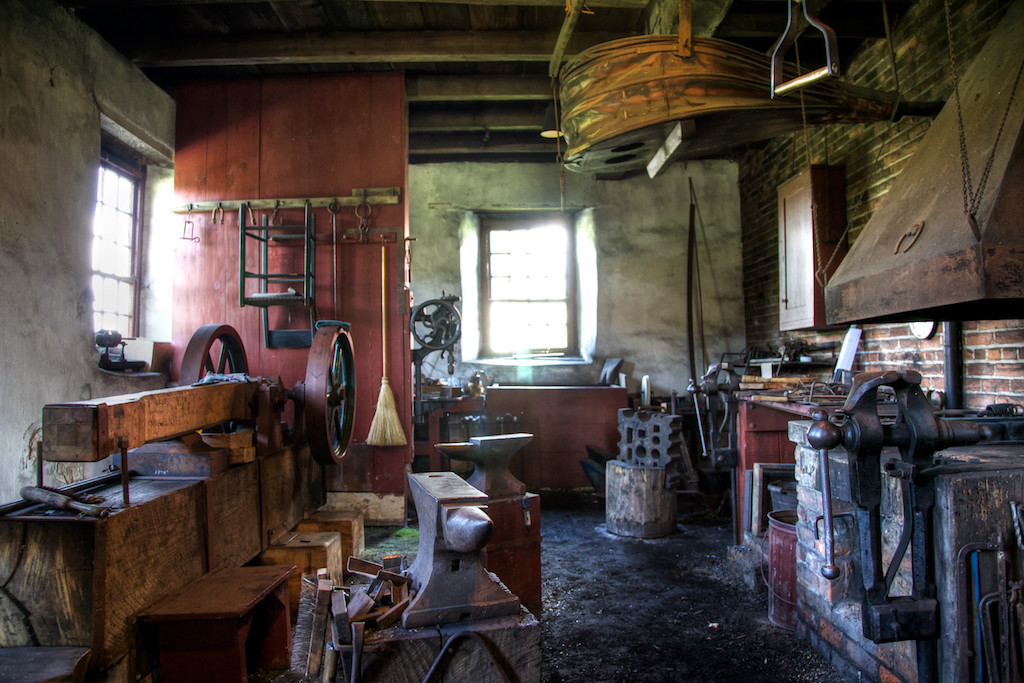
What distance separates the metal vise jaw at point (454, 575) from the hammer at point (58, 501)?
115 centimetres

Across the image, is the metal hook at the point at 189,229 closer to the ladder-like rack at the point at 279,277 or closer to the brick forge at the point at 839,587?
the ladder-like rack at the point at 279,277

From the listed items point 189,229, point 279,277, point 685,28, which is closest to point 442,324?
point 279,277

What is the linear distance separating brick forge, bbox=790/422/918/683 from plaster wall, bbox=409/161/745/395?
3.66 m

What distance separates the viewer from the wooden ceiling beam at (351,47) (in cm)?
441

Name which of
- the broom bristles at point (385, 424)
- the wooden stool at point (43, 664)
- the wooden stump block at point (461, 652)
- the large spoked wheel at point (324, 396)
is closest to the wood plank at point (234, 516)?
the large spoked wheel at point (324, 396)

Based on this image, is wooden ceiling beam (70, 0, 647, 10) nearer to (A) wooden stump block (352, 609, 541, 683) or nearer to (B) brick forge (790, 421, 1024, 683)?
(B) brick forge (790, 421, 1024, 683)

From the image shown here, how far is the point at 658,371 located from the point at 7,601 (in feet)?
18.4

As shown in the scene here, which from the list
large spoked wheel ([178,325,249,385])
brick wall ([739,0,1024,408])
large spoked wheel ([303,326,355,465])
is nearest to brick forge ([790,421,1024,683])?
brick wall ([739,0,1024,408])

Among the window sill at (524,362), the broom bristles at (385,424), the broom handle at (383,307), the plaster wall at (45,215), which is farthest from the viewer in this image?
the window sill at (524,362)

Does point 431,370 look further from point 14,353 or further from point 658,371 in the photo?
point 14,353

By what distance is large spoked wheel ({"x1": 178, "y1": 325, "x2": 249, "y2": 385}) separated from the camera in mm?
3279

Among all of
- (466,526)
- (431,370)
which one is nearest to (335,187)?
(431,370)

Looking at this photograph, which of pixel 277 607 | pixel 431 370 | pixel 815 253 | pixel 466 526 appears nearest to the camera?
pixel 466 526

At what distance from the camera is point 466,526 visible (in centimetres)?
148
